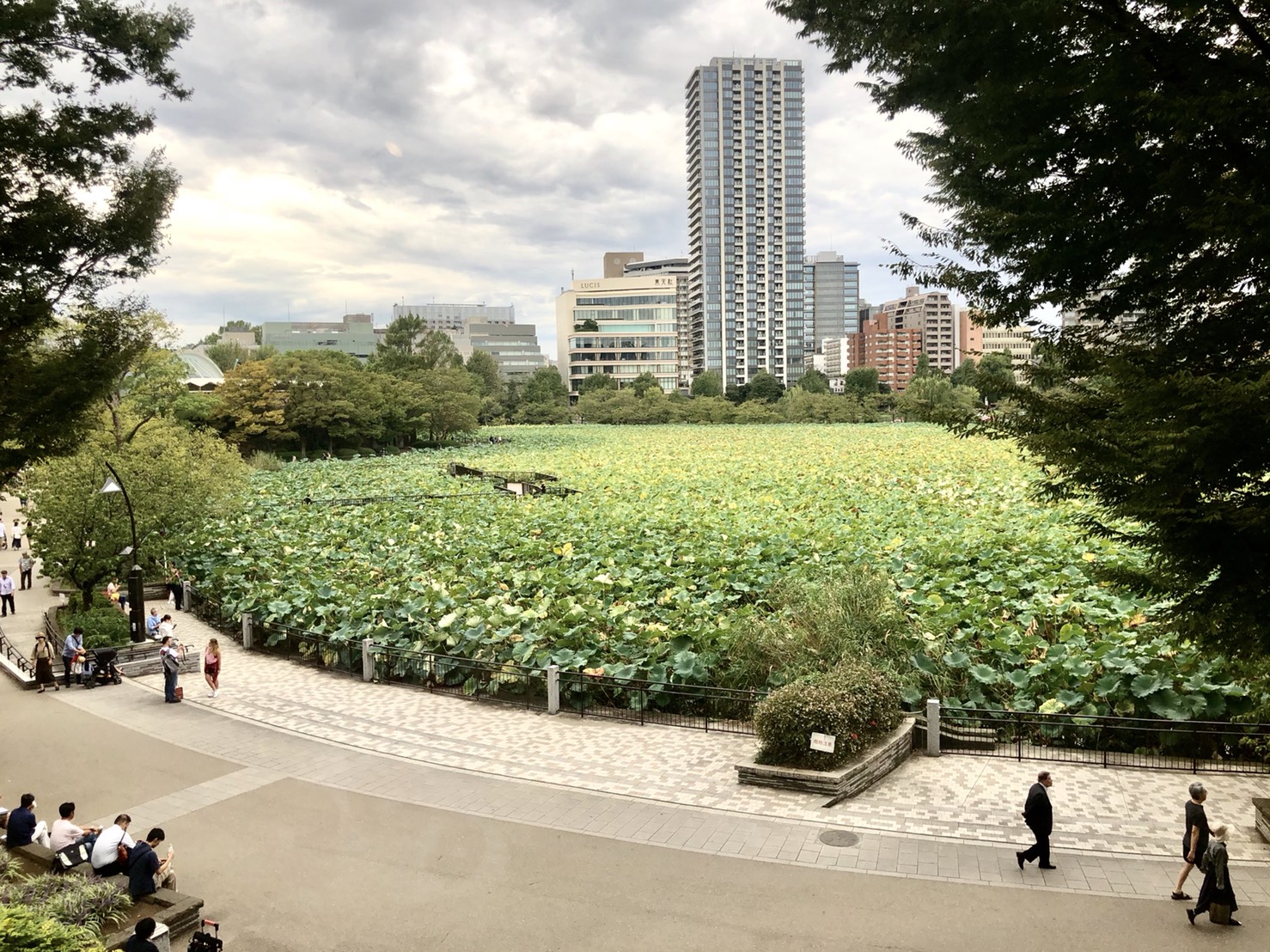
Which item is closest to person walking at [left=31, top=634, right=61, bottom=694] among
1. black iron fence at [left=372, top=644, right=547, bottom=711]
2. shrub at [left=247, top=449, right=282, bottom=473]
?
black iron fence at [left=372, top=644, right=547, bottom=711]

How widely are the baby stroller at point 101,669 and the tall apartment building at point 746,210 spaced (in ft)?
530

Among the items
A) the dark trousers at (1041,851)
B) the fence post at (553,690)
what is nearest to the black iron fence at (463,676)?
the fence post at (553,690)

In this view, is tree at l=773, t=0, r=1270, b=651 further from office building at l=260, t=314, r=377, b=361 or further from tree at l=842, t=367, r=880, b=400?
office building at l=260, t=314, r=377, b=361

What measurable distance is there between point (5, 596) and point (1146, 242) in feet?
101

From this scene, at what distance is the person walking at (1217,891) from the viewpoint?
7.38 meters

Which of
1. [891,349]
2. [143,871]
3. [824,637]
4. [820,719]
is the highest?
[891,349]

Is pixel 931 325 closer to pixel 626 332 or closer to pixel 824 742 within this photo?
pixel 626 332

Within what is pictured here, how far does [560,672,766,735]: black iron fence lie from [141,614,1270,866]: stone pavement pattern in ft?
1.20

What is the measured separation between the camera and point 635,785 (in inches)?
444

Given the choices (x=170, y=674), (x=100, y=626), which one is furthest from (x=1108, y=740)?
(x=100, y=626)

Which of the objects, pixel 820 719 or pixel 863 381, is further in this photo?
pixel 863 381

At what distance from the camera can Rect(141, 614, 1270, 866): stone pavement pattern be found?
31.7 ft

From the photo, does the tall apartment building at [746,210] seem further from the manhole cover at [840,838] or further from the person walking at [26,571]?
the manhole cover at [840,838]

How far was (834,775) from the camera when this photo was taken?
10.6 metres
